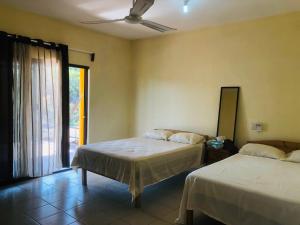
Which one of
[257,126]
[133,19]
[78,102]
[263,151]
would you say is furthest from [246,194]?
[78,102]

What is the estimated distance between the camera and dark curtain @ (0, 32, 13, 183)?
3559 mm

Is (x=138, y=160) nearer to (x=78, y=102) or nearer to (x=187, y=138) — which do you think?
(x=187, y=138)

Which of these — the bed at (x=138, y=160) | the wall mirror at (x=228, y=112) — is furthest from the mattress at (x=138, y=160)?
the wall mirror at (x=228, y=112)

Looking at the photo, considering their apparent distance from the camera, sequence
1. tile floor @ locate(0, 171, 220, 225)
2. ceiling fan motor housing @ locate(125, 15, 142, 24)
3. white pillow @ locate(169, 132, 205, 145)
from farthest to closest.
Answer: white pillow @ locate(169, 132, 205, 145) < ceiling fan motor housing @ locate(125, 15, 142, 24) < tile floor @ locate(0, 171, 220, 225)

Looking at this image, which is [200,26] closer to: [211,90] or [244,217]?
[211,90]

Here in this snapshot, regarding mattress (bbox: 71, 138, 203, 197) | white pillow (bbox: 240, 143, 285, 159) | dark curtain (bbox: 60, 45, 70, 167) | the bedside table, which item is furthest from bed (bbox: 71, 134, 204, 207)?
white pillow (bbox: 240, 143, 285, 159)

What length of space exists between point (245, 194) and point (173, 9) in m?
2.70

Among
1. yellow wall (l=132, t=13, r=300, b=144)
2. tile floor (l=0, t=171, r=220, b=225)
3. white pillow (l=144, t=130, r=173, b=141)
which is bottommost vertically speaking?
tile floor (l=0, t=171, r=220, b=225)

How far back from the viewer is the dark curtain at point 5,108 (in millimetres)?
3559

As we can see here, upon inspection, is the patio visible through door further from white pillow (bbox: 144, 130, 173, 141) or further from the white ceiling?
white pillow (bbox: 144, 130, 173, 141)

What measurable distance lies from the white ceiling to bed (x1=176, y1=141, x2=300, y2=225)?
219cm

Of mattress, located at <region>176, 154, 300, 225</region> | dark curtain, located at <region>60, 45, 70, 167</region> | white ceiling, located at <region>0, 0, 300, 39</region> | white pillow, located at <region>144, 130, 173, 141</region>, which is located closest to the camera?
mattress, located at <region>176, 154, 300, 225</region>

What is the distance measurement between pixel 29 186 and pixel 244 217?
10.2 feet

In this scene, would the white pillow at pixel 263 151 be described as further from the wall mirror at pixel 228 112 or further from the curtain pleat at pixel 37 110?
the curtain pleat at pixel 37 110
